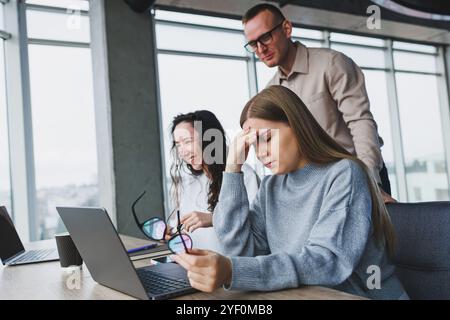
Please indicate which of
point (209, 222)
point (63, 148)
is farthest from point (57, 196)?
point (209, 222)

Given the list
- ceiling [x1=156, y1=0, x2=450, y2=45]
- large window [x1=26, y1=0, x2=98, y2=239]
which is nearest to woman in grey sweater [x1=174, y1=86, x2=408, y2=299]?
large window [x1=26, y1=0, x2=98, y2=239]

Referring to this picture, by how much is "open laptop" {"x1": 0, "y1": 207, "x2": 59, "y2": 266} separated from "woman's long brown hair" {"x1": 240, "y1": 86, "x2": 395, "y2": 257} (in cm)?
92

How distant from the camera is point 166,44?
4.74 m

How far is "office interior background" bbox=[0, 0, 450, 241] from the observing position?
13.2ft

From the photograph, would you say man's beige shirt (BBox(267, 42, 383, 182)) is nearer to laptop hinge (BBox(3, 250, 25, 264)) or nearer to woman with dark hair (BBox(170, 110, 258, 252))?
woman with dark hair (BBox(170, 110, 258, 252))

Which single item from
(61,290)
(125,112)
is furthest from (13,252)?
(125,112)

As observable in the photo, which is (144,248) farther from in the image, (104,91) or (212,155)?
(104,91)

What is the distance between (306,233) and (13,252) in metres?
1.13

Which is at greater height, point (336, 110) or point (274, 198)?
point (336, 110)

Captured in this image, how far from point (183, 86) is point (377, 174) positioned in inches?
137

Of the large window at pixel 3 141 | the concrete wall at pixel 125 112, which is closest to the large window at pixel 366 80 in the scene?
the concrete wall at pixel 125 112

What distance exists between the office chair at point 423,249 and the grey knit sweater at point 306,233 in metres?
0.09

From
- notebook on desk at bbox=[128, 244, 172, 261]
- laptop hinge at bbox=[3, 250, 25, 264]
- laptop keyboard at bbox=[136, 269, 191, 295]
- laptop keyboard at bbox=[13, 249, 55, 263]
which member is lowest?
notebook on desk at bbox=[128, 244, 172, 261]

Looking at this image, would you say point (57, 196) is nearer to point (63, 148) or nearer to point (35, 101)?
point (63, 148)
